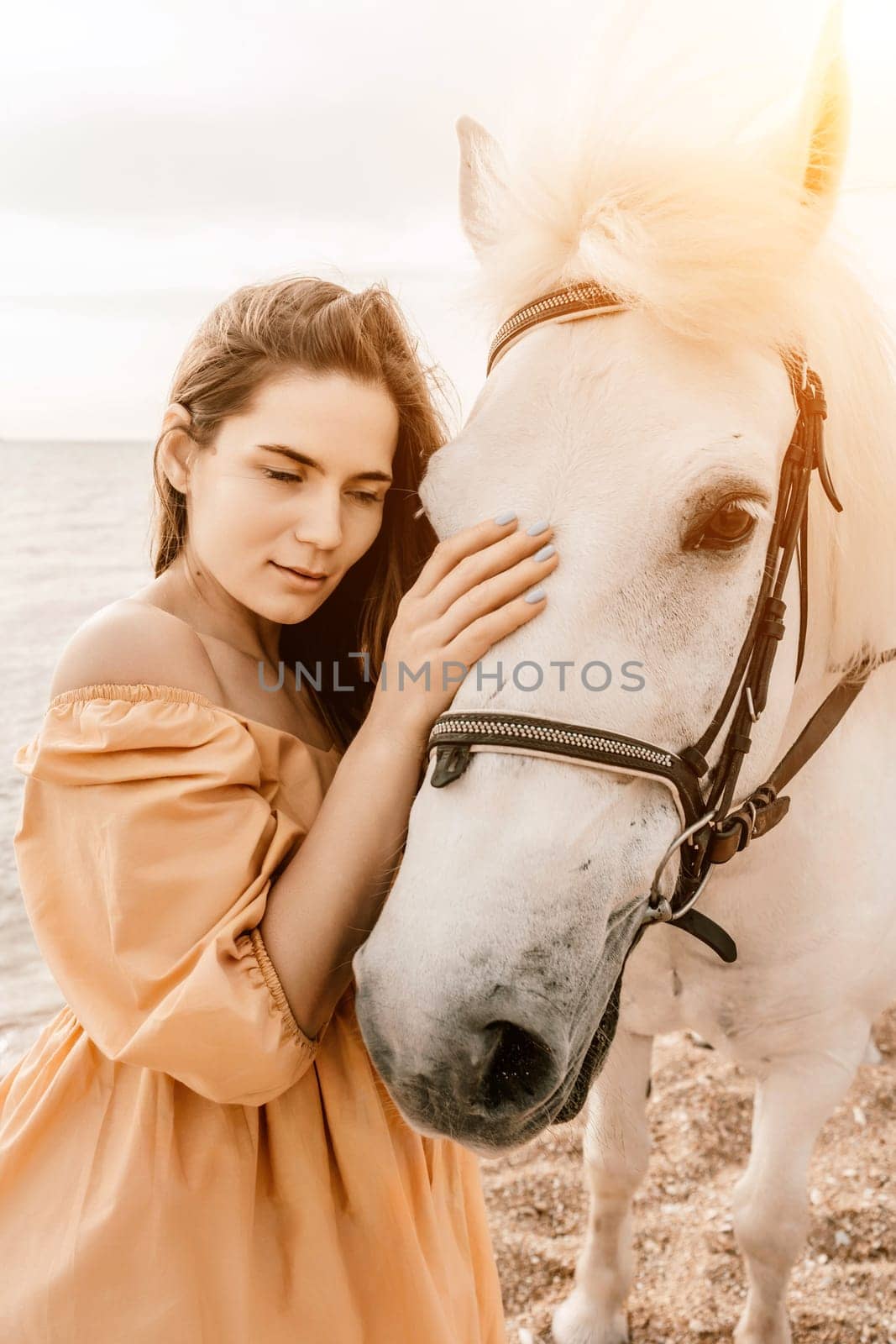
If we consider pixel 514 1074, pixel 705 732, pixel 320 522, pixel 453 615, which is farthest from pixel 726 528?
pixel 514 1074

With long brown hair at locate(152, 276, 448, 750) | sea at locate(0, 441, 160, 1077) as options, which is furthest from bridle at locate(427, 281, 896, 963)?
sea at locate(0, 441, 160, 1077)

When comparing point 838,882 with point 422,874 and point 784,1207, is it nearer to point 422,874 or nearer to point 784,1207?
point 784,1207

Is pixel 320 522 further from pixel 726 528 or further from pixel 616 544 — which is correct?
pixel 726 528

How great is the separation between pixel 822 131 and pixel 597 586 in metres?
0.81

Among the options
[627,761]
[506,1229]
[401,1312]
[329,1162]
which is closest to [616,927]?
[627,761]

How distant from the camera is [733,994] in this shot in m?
1.87

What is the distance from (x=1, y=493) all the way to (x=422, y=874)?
1288 inches

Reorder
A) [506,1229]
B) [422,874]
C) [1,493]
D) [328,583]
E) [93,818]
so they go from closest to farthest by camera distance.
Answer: [422,874], [93,818], [328,583], [506,1229], [1,493]

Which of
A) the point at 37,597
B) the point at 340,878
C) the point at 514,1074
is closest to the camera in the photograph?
the point at 514,1074

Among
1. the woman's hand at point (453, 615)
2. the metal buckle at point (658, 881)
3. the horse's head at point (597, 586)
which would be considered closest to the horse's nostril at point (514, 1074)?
the horse's head at point (597, 586)

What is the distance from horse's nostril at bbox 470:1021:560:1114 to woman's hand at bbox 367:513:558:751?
1.28 feet

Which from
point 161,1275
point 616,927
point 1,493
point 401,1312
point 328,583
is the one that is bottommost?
point 1,493

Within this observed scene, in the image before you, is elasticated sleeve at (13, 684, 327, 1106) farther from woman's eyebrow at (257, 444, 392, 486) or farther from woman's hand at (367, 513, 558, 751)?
woman's eyebrow at (257, 444, 392, 486)

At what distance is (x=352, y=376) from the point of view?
147 centimetres
